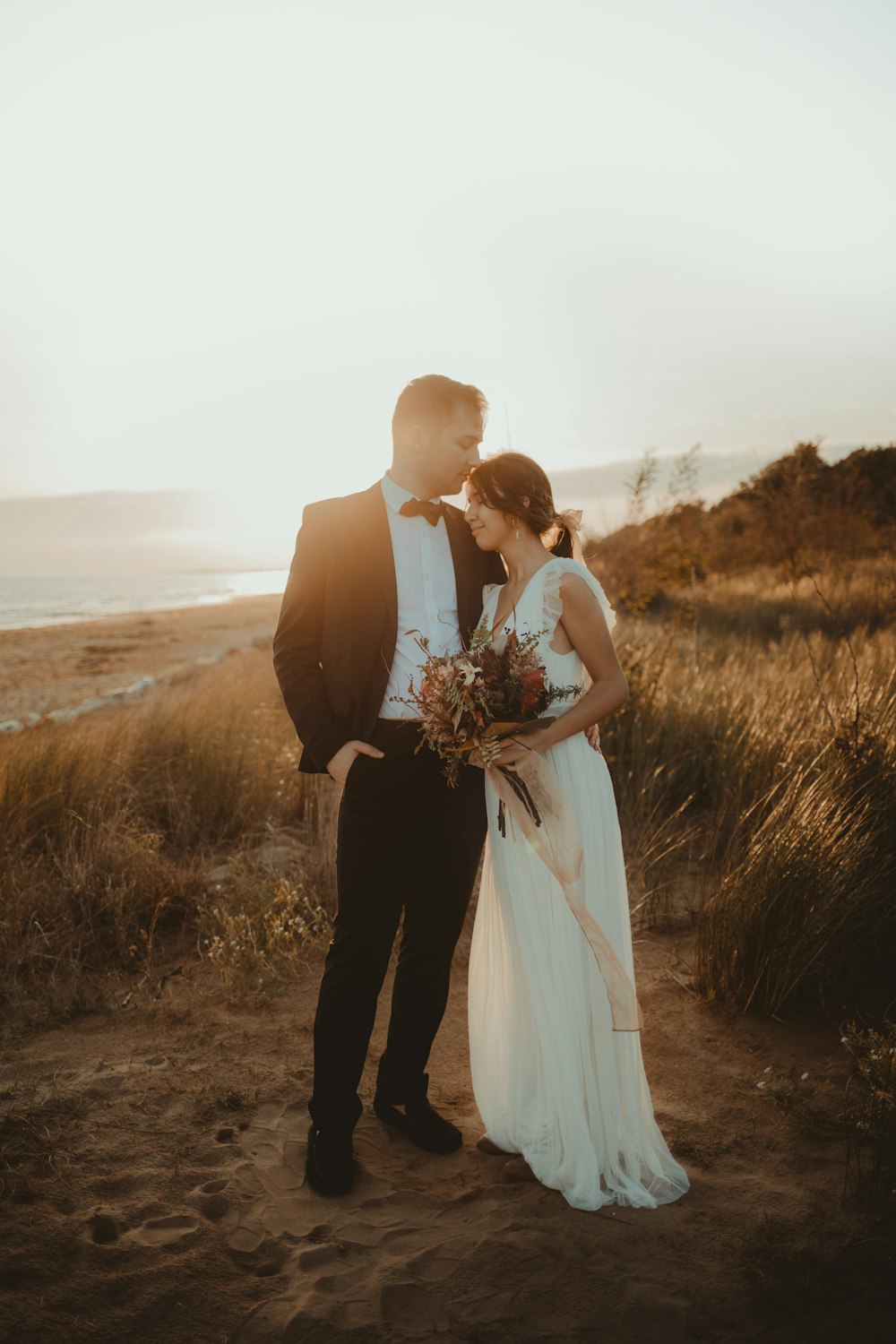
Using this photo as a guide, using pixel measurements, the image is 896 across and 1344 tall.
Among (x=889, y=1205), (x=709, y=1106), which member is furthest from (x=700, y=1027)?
(x=889, y=1205)

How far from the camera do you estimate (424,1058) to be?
3256mm

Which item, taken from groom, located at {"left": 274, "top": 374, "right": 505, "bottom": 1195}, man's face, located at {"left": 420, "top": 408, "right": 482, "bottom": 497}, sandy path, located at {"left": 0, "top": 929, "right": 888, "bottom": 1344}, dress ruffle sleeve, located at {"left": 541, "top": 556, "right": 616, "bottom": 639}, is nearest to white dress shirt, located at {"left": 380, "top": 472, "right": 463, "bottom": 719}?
groom, located at {"left": 274, "top": 374, "right": 505, "bottom": 1195}

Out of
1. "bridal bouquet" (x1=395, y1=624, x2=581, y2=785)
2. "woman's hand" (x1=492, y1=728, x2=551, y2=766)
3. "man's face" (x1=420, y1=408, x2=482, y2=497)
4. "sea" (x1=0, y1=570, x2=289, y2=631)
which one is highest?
"sea" (x1=0, y1=570, x2=289, y2=631)

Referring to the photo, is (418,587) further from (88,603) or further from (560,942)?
(88,603)

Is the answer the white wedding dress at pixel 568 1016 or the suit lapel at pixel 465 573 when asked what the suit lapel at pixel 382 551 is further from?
the white wedding dress at pixel 568 1016

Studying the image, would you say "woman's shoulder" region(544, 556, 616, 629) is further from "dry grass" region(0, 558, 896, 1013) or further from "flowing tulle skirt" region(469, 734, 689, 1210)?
"dry grass" region(0, 558, 896, 1013)

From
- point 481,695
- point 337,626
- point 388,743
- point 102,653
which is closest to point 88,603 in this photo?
point 102,653

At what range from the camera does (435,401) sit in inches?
123

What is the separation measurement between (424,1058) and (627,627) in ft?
22.8

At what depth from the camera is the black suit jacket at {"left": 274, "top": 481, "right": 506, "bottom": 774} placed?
304 centimetres

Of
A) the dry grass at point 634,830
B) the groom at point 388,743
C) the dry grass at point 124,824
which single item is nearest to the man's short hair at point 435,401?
the groom at point 388,743

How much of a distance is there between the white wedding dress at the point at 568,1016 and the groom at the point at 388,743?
260 mm

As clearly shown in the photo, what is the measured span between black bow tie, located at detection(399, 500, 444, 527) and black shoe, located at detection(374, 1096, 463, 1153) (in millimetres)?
2264

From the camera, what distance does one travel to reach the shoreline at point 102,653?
1525 centimetres
